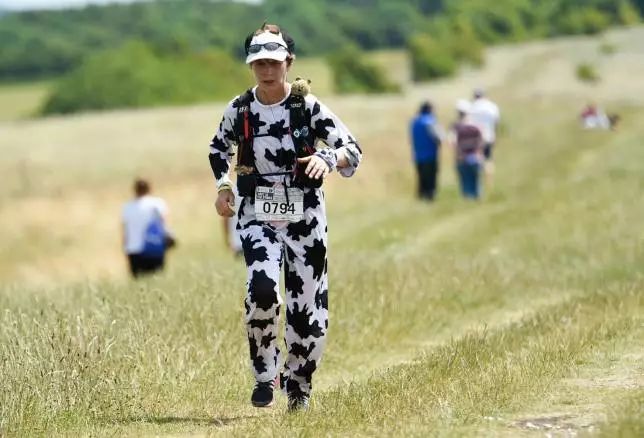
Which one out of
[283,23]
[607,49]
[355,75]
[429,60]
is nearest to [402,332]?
[607,49]

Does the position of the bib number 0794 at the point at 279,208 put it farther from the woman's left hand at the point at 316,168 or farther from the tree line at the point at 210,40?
the tree line at the point at 210,40

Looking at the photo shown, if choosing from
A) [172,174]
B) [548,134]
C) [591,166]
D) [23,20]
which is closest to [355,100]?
[548,134]

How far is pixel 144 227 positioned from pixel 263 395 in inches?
348

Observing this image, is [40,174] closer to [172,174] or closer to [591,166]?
[172,174]

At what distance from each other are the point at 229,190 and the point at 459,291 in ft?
20.0

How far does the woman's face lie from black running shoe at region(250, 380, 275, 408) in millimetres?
1738

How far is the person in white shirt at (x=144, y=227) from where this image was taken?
1677 centimetres

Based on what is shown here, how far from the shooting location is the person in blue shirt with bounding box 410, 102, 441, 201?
2530 centimetres

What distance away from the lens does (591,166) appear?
3553 cm

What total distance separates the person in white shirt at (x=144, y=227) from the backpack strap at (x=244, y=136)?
875 centimetres

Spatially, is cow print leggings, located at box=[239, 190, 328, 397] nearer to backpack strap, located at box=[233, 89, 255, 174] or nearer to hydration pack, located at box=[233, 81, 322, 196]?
hydration pack, located at box=[233, 81, 322, 196]

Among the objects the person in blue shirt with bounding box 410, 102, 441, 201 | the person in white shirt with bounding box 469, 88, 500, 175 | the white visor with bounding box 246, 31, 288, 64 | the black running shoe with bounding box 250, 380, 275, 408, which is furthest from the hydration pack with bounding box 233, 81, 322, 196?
the person in white shirt with bounding box 469, 88, 500, 175

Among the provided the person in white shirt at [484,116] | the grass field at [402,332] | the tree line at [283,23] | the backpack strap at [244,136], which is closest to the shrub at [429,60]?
the tree line at [283,23]

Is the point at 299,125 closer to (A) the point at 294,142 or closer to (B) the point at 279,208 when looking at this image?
(A) the point at 294,142
